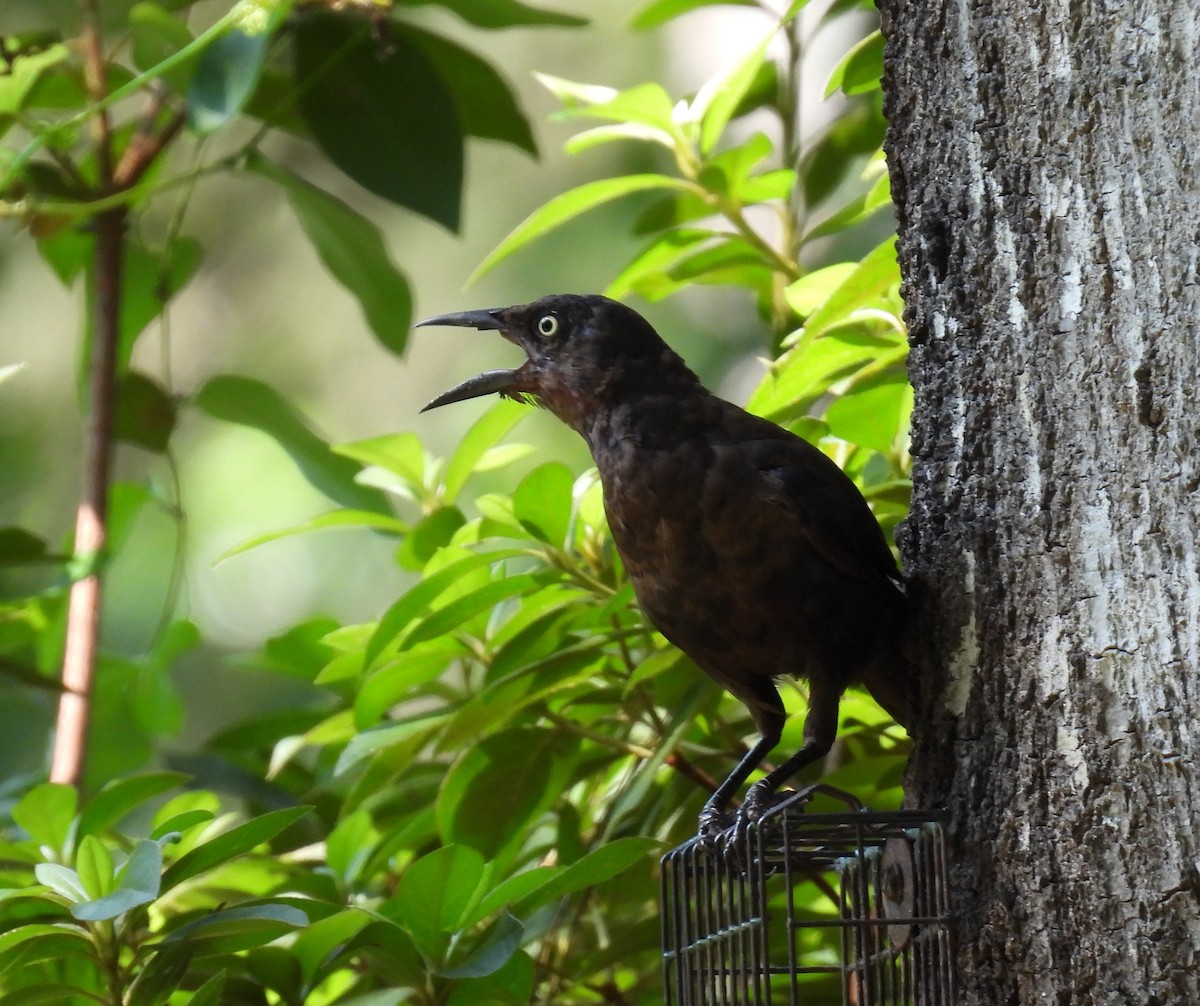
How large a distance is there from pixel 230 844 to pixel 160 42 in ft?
4.62

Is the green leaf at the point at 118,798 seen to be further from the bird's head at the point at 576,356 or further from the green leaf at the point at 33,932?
the bird's head at the point at 576,356

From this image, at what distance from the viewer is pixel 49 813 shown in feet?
6.02

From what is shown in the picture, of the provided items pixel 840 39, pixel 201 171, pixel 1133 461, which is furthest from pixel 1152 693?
pixel 840 39

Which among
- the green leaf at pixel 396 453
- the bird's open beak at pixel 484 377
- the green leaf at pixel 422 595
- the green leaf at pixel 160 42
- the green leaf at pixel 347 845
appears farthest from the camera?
the green leaf at pixel 160 42

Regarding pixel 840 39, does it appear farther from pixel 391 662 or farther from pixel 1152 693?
pixel 1152 693

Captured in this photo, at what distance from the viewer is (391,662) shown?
194 cm

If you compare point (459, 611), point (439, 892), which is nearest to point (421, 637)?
point (459, 611)

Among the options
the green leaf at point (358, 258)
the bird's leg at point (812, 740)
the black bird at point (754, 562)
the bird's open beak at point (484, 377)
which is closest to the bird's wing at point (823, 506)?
the black bird at point (754, 562)

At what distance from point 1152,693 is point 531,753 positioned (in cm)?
95

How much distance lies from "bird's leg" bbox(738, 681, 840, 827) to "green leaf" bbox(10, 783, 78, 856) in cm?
94

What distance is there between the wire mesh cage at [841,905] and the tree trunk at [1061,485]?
0.04 m

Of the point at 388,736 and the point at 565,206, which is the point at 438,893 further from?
the point at 565,206

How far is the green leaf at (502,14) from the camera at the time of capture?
2367 mm

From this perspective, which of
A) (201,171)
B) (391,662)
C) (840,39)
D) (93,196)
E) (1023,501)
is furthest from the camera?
(840,39)
